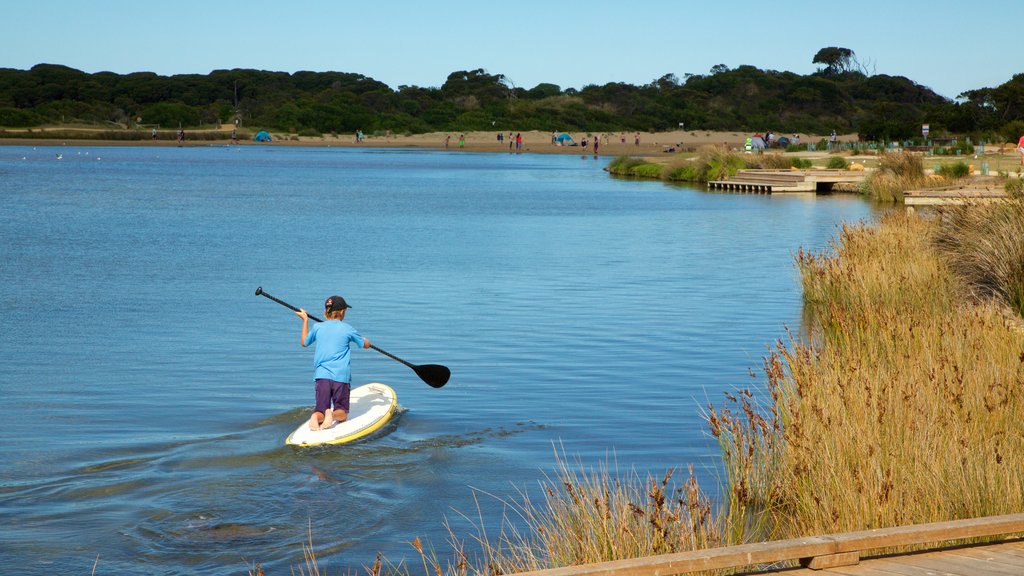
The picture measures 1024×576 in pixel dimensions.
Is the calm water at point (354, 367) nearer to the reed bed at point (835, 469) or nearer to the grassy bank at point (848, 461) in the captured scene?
the reed bed at point (835, 469)

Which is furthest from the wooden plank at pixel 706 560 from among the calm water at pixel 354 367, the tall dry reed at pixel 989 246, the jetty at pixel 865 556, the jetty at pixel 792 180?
the jetty at pixel 792 180

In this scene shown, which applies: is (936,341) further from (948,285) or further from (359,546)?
(948,285)

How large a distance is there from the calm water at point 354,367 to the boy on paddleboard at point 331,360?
0.42 meters

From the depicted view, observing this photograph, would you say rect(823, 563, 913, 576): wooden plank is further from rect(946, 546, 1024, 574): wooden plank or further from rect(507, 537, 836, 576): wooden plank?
rect(946, 546, 1024, 574): wooden plank

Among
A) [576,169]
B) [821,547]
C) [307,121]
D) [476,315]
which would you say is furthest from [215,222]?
[307,121]

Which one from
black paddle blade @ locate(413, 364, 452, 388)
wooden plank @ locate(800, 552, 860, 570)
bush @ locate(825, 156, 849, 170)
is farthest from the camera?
bush @ locate(825, 156, 849, 170)

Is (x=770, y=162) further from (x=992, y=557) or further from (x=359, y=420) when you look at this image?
(x=992, y=557)

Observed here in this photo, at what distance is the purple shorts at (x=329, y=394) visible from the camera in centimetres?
1207

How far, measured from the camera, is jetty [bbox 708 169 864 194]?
52.8m

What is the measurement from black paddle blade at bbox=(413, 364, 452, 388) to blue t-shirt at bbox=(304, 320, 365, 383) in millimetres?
1834

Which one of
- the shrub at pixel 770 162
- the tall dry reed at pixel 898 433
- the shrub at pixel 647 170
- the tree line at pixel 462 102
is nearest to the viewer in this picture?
the tall dry reed at pixel 898 433

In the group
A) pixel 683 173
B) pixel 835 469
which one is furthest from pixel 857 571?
pixel 683 173

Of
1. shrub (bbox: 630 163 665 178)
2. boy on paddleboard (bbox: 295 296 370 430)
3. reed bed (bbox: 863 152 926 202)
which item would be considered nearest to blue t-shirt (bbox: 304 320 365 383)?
boy on paddleboard (bbox: 295 296 370 430)

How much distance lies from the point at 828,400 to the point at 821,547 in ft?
8.68
